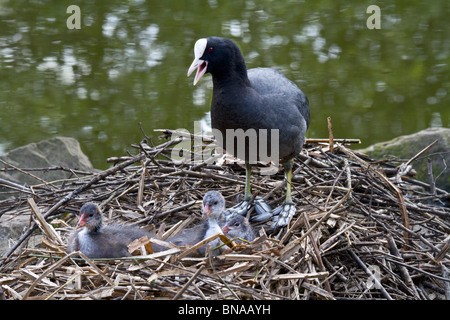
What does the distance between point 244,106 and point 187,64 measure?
11.1 feet

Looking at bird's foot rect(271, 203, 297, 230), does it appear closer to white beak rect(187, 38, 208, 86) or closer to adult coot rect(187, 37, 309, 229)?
adult coot rect(187, 37, 309, 229)

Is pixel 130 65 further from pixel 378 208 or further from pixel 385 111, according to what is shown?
pixel 378 208

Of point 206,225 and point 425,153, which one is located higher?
point 206,225

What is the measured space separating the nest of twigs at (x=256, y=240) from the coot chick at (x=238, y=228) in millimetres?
85

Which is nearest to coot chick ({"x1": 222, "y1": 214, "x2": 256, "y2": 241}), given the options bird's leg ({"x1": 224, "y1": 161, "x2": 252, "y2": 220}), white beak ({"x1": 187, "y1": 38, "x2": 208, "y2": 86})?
bird's leg ({"x1": 224, "y1": 161, "x2": 252, "y2": 220})

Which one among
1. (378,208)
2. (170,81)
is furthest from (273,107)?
(170,81)

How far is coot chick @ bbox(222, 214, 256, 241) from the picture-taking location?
3.35 m

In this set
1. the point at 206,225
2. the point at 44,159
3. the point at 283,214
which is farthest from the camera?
the point at 44,159

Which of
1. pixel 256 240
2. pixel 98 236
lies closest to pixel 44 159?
pixel 98 236

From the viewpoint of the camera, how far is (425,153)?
4.69 m

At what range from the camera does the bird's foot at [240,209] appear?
365 cm

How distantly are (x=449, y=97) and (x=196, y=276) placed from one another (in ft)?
16.7

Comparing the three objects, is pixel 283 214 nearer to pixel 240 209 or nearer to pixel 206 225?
pixel 240 209

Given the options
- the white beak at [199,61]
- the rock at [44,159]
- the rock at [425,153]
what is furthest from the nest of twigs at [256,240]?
the white beak at [199,61]
